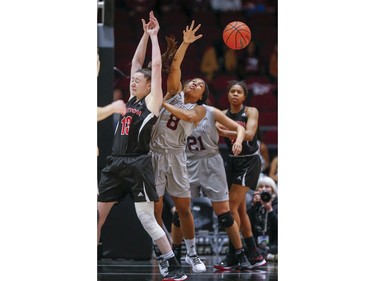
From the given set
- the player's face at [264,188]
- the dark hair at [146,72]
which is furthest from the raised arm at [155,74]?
the player's face at [264,188]

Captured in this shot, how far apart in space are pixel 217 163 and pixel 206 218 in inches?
71.6

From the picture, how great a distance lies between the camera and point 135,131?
6535mm

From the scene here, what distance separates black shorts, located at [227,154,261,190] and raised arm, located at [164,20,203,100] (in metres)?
1.21

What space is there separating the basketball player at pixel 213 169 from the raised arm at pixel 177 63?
598 millimetres

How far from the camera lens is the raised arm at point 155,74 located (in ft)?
21.2

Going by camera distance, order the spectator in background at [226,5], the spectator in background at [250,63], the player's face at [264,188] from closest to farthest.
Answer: the player's face at [264,188]
the spectator in background at [226,5]
the spectator in background at [250,63]

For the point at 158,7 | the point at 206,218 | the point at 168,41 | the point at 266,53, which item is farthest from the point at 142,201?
the point at 266,53

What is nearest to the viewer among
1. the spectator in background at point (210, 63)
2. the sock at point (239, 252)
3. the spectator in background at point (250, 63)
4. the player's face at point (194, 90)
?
the player's face at point (194, 90)

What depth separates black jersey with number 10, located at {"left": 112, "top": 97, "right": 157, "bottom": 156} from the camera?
21.4ft

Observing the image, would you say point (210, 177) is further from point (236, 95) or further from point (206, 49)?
A: point (206, 49)

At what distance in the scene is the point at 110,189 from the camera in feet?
21.5

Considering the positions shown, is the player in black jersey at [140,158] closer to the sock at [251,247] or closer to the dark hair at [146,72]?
the dark hair at [146,72]

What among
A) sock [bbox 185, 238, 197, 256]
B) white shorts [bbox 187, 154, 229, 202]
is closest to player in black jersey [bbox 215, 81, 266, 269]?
white shorts [bbox 187, 154, 229, 202]
